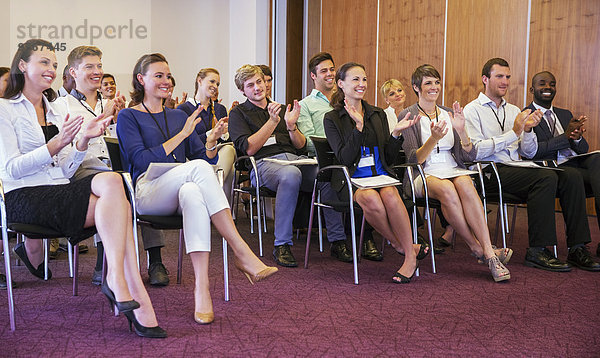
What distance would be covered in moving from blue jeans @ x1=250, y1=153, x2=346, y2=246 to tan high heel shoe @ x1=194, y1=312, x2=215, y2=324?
1357 millimetres

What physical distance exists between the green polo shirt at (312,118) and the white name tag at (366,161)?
0.77 metres

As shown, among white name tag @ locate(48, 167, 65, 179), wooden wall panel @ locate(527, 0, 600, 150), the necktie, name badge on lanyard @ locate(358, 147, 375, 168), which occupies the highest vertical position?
wooden wall panel @ locate(527, 0, 600, 150)

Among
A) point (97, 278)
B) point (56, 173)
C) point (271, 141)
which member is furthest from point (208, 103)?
point (56, 173)

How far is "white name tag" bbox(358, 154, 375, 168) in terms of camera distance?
3.92m

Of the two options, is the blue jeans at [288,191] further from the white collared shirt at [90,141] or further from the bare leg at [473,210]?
the white collared shirt at [90,141]

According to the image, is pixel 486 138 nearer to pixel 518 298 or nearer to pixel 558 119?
pixel 558 119

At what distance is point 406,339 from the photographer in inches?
101

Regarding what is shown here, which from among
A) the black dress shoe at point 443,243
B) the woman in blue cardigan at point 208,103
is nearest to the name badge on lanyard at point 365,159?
the black dress shoe at point 443,243

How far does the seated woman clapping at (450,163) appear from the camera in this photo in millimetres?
3783

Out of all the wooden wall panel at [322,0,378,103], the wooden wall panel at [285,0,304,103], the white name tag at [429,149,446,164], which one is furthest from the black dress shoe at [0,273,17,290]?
the wooden wall panel at [285,0,304,103]

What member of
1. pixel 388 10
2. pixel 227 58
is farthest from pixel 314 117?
pixel 227 58

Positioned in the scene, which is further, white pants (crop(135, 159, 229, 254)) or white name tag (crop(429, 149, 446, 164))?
white name tag (crop(429, 149, 446, 164))

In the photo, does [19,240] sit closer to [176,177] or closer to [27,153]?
[27,153]

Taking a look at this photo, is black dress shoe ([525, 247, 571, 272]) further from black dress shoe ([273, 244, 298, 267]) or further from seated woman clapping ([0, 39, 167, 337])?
seated woman clapping ([0, 39, 167, 337])
